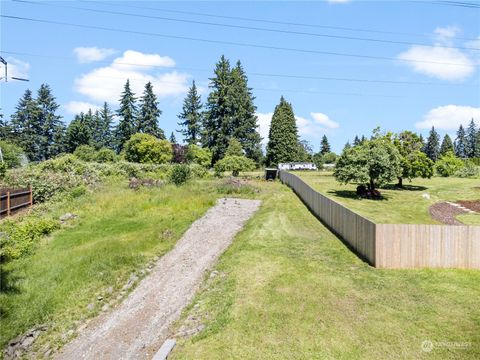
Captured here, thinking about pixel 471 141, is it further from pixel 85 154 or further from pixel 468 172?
pixel 85 154

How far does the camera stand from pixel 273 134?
73.4 metres

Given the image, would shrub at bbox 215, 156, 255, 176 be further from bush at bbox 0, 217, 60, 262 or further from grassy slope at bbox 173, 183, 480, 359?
grassy slope at bbox 173, 183, 480, 359

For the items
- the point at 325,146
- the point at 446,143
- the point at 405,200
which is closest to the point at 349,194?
the point at 405,200

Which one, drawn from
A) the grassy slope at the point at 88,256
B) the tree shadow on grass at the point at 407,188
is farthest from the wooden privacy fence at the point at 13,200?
the tree shadow on grass at the point at 407,188

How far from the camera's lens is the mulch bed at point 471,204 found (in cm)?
2295

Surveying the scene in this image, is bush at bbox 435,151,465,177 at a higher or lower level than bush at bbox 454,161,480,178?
higher

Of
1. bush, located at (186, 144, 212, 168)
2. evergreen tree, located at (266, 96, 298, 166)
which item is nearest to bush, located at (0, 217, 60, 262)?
bush, located at (186, 144, 212, 168)

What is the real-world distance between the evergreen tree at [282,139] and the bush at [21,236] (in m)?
54.8

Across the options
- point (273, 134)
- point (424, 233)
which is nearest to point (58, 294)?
point (424, 233)

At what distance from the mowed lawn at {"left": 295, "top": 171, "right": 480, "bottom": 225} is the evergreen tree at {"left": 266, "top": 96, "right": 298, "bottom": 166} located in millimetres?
38092

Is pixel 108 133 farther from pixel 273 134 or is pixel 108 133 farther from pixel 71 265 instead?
pixel 71 265

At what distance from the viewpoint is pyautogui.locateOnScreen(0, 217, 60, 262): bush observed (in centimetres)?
1648

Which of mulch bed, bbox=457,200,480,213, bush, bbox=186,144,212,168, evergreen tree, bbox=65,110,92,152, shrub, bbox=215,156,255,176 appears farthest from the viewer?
evergreen tree, bbox=65,110,92,152

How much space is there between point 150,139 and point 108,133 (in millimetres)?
38238
